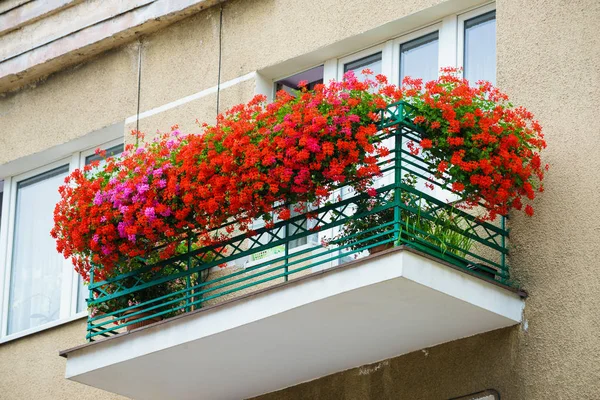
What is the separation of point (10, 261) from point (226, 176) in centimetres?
479

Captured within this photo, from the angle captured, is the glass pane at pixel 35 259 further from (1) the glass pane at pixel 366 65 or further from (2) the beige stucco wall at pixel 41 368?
(1) the glass pane at pixel 366 65

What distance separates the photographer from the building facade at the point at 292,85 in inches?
372

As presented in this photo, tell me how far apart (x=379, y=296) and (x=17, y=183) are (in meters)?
6.14

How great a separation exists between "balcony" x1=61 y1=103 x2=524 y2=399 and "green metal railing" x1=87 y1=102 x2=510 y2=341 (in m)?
0.01

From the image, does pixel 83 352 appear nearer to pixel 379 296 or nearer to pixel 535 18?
pixel 379 296

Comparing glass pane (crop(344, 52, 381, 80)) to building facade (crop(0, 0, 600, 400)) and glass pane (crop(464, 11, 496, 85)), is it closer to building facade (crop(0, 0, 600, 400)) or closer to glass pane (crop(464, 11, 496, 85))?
building facade (crop(0, 0, 600, 400))

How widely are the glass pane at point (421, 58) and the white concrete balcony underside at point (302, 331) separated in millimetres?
2332

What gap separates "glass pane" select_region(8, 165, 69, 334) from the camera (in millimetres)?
13281

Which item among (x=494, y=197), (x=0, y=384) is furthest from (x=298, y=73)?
(x=0, y=384)

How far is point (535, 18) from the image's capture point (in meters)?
10.3

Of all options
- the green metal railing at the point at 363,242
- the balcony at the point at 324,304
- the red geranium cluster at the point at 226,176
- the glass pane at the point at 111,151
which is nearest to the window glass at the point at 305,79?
the green metal railing at the point at 363,242

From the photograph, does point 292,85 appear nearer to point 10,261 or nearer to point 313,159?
point 313,159

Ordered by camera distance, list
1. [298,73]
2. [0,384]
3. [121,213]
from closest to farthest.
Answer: [121,213] → [298,73] → [0,384]

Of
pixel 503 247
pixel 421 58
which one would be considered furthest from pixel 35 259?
pixel 503 247
